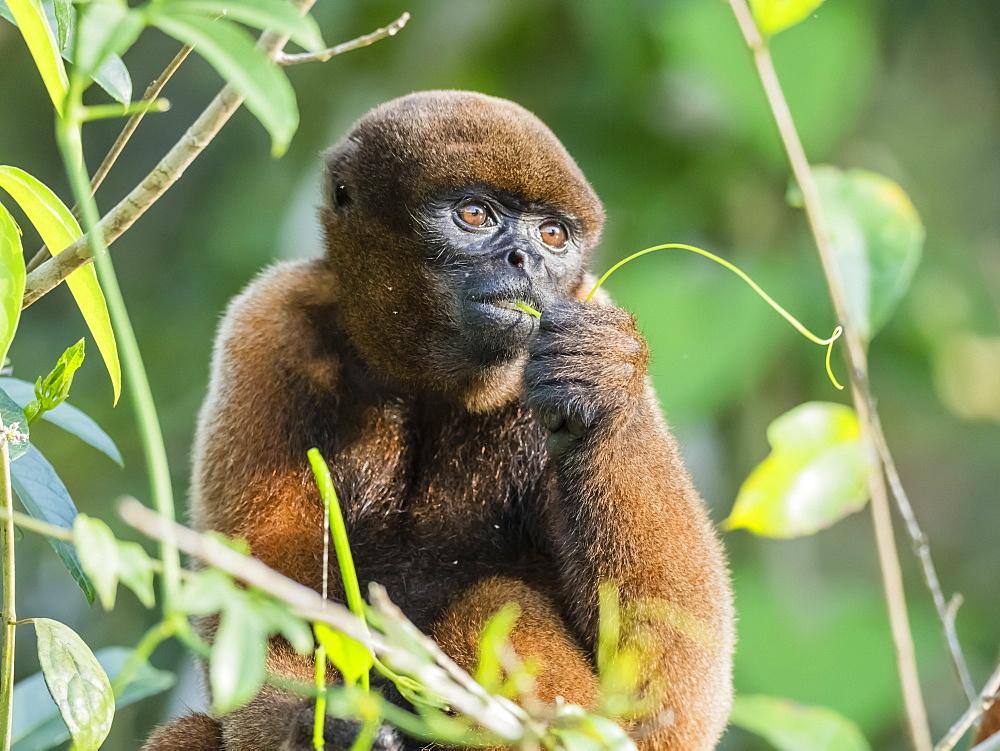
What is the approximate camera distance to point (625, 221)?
5.78m

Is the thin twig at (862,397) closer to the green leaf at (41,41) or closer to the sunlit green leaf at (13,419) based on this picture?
the green leaf at (41,41)

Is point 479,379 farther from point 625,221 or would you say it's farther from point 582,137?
point 582,137

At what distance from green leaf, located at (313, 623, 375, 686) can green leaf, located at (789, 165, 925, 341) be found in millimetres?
900

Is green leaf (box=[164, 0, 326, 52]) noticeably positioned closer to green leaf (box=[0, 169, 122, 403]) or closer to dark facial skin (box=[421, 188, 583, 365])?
green leaf (box=[0, 169, 122, 403])

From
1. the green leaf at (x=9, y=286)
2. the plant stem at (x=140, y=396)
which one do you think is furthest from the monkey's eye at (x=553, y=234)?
the plant stem at (x=140, y=396)

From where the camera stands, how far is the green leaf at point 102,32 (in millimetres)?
965

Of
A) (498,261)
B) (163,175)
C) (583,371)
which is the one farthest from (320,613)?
(498,261)

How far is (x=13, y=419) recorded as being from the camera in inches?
68.4

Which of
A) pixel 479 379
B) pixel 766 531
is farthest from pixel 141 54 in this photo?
pixel 766 531

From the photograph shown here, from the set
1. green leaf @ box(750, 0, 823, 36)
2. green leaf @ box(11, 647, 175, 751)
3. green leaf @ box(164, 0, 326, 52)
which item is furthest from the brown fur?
green leaf @ box(164, 0, 326, 52)

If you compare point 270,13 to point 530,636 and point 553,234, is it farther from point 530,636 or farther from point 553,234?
point 553,234

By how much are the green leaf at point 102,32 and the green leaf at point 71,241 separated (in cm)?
66

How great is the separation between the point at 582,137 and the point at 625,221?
0.58m

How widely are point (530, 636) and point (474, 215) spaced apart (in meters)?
0.96
